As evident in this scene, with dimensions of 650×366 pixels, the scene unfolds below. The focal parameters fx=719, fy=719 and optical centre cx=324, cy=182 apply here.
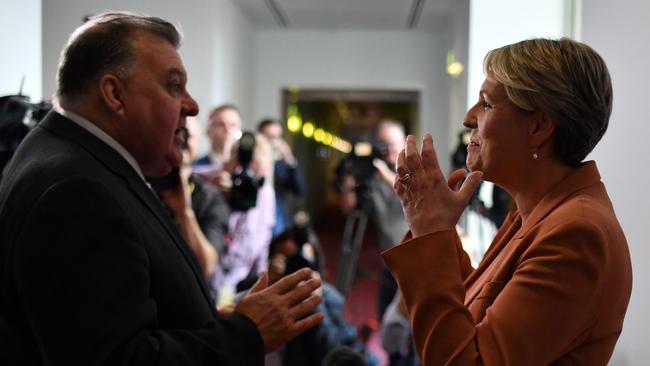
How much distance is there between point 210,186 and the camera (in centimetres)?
288

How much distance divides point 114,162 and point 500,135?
0.63 meters

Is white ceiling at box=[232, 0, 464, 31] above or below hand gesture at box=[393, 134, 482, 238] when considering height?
above

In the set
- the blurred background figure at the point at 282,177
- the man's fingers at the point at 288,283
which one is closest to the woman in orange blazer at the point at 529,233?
the man's fingers at the point at 288,283

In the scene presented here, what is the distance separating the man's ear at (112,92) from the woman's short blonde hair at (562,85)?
620mm

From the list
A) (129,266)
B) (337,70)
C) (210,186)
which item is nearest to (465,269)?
(129,266)

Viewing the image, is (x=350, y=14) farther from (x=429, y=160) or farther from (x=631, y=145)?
(x=429, y=160)

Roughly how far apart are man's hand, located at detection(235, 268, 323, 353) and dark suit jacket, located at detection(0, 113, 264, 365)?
27 millimetres

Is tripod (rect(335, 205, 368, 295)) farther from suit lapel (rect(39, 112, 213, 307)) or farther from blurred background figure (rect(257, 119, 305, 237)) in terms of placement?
suit lapel (rect(39, 112, 213, 307))

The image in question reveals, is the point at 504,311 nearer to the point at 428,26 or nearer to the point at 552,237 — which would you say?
the point at 552,237

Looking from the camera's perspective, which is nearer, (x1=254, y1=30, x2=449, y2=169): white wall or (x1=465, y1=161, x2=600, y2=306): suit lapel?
(x1=465, y1=161, x2=600, y2=306): suit lapel

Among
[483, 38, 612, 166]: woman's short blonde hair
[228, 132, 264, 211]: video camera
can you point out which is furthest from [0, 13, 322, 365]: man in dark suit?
[228, 132, 264, 211]: video camera

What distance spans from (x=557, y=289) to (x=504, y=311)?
0.08 m

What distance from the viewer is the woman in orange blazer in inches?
39.6

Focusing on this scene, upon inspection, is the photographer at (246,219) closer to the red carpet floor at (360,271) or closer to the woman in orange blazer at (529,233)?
the red carpet floor at (360,271)
